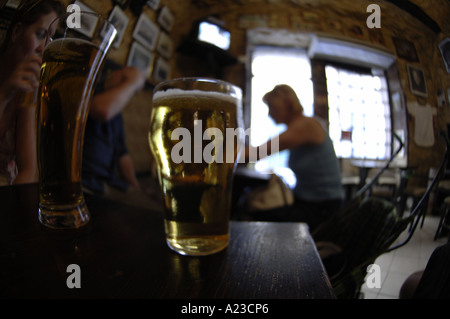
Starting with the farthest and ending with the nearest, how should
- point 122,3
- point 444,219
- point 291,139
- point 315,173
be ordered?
point 315,173 < point 291,139 < point 122,3 < point 444,219

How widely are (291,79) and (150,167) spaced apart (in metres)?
0.28

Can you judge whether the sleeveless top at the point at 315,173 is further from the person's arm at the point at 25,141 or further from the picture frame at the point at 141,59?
the person's arm at the point at 25,141

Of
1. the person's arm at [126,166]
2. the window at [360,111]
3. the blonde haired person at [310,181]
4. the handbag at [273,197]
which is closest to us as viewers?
the window at [360,111]

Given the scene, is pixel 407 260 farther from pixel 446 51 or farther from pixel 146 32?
pixel 146 32

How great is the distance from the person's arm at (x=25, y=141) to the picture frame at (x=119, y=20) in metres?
0.14

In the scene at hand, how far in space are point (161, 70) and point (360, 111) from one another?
30 centimetres

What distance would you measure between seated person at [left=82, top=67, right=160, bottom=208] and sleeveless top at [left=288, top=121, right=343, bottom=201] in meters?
0.48

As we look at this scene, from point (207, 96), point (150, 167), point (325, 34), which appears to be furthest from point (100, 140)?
point (325, 34)

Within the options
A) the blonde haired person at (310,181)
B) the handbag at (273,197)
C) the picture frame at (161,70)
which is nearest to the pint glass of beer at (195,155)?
the picture frame at (161,70)

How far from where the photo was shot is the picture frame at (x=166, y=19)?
0.35m

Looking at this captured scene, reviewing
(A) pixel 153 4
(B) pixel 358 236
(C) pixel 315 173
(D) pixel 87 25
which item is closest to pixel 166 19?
(A) pixel 153 4

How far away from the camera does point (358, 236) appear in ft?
1.33

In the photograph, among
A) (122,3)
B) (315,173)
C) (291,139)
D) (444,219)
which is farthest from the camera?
(315,173)

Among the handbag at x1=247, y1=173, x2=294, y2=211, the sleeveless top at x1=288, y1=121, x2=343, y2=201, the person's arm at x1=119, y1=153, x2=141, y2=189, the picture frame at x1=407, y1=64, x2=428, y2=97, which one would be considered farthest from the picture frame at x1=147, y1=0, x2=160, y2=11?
the handbag at x1=247, y1=173, x2=294, y2=211
